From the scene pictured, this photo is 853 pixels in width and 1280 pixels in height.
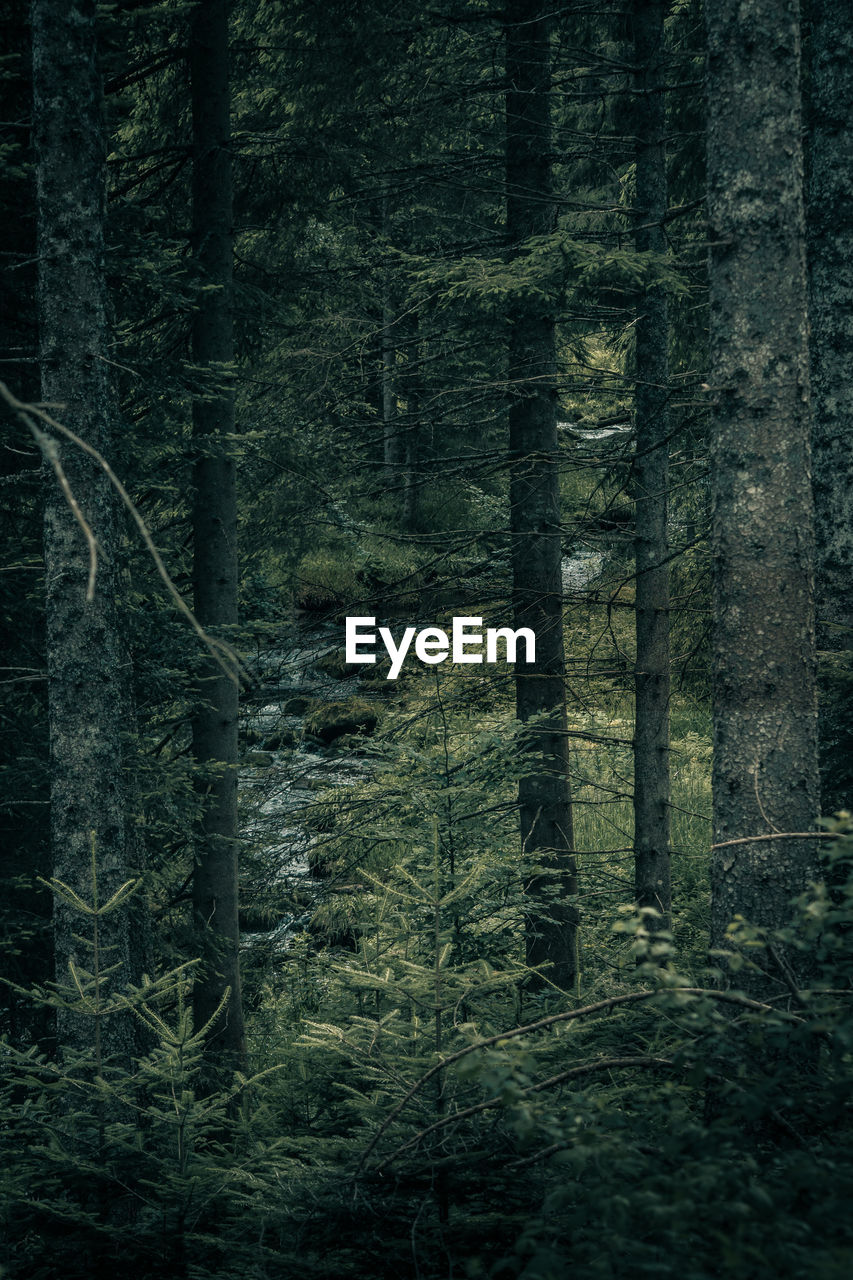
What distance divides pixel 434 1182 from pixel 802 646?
2.77 meters

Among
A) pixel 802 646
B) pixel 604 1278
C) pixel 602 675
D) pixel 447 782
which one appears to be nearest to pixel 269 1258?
pixel 604 1278

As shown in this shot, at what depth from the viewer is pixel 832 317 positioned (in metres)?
6.16

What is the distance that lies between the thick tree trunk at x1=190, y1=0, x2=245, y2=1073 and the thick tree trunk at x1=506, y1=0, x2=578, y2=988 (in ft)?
8.86

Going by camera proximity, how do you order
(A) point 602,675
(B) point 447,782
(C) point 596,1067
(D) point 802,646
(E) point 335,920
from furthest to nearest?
(E) point 335,920, (A) point 602,675, (B) point 447,782, (D) point 802,646, (C) point 596,1067

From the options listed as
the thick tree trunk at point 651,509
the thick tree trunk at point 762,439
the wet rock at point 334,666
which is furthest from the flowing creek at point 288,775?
the wet rock at point 334,666

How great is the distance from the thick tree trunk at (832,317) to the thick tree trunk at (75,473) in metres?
4.48

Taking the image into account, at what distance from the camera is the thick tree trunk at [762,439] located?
437cm

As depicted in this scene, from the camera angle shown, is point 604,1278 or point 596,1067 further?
point 596,1067

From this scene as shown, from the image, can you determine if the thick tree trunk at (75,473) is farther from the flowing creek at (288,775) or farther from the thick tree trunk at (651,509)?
the thick tree trunk at (651,509)

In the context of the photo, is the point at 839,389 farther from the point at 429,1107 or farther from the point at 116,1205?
the point at 116,1205

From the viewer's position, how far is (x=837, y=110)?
6.05m

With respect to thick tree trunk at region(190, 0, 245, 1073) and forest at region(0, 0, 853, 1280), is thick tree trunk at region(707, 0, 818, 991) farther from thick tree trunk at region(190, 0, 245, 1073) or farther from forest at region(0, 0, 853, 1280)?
thick tree trunk at region(190, 0, 245, 1073)

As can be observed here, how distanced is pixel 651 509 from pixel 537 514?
1.06 metres

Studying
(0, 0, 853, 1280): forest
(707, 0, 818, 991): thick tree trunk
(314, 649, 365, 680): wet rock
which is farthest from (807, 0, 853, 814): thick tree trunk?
(314, 649, 365, 680): wet rock
